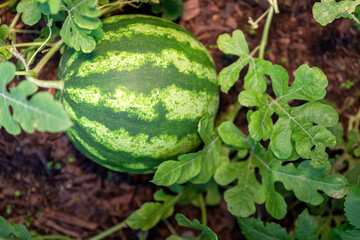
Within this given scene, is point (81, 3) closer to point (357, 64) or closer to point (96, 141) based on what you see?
point (96, 141)

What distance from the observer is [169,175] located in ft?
5.57

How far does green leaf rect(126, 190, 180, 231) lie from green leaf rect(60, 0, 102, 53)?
1050mm

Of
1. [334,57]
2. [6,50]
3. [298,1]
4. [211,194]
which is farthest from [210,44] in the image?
[6,50]

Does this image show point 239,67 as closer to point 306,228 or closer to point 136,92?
point 136,92

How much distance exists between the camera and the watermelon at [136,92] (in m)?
1.57

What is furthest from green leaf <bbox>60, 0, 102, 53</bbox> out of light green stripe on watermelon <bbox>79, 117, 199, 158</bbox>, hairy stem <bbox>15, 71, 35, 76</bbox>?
light green stripe on watermelon <bbox>79, 117, 199, 158</bbox>

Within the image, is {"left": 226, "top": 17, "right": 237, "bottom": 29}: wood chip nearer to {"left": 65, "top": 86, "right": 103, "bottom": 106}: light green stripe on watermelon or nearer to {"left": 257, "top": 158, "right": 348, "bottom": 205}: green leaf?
{"left": 257, "top": 158, "right": 348, "bottom": 205}: green leaf

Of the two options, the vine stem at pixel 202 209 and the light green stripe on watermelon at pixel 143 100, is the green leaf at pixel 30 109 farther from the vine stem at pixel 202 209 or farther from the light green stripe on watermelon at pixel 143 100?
the vine stem at pixel 202 209

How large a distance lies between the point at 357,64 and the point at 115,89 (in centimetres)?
174

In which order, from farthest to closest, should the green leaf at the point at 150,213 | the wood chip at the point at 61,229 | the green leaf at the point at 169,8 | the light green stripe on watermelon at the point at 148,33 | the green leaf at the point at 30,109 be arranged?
the wood chip at the point at 61,229, the green leaf at the point at 169,8, the green leaf at the point at 150,213, the light green stripe on watermelon at the point at 148,33, the green leaf at the point at 30,109

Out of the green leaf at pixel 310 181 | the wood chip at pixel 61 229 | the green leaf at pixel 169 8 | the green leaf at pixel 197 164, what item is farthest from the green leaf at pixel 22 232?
the green leaf at pixel 169 8

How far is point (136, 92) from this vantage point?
5.14 feet

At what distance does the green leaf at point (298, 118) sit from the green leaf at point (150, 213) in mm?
795

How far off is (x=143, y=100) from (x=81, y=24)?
42 centimetres
